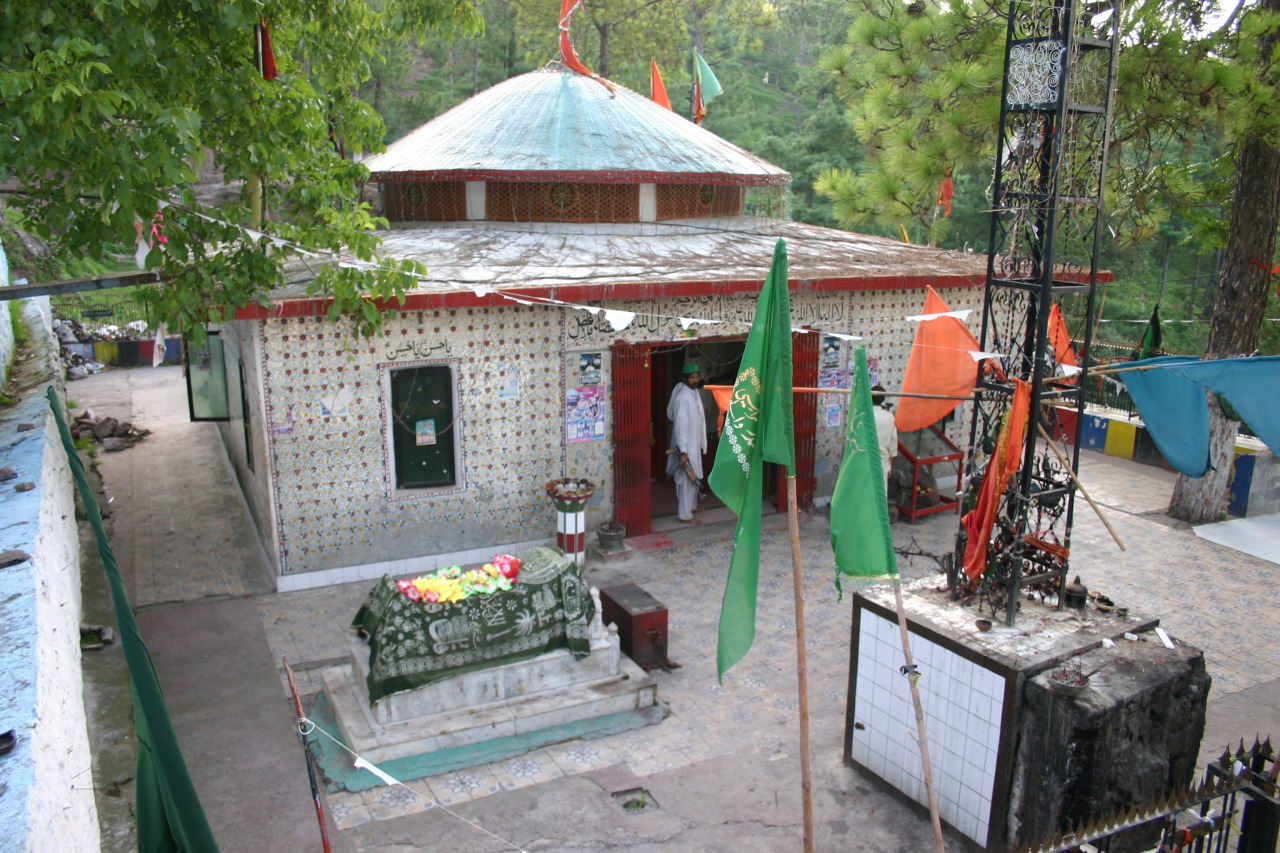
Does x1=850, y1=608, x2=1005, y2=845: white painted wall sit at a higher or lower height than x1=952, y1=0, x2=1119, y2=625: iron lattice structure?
lower

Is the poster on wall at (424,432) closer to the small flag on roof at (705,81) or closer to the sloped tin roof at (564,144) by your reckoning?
the sloped tin roof at (564,144)

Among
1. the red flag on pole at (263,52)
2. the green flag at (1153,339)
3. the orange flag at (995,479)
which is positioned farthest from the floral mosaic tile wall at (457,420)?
the green flag at (1153,339)

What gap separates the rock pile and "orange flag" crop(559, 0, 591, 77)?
10.2m

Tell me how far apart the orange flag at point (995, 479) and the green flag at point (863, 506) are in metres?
1.38

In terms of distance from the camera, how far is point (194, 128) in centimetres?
712

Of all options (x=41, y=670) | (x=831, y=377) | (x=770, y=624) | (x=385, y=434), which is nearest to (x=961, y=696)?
(x=770, y=624)

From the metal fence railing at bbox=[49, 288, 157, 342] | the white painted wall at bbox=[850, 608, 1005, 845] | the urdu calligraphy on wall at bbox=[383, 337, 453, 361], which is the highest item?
the urdu calligraphy on wall at bbox=[383, 337, 453, 361]

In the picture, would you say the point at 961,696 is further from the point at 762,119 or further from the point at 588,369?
the point at 762,119

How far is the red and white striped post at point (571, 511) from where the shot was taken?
11070mm

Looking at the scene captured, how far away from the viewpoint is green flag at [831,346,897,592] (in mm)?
5516

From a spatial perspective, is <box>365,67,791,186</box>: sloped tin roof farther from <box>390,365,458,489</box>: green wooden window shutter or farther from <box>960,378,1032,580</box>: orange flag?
<box>960,378,1032,580</box>: orange flag

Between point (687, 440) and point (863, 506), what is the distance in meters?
7.23

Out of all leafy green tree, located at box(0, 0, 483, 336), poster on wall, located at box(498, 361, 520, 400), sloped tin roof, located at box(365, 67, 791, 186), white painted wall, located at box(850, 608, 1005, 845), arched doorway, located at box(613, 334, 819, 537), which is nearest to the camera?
white painted wall, located at box(850, 608, 1005, 845)

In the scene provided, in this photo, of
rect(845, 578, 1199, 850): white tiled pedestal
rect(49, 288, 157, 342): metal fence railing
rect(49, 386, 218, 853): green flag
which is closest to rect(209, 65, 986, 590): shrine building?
rect(845, 578, 1199, 850): white tiled pedestal
